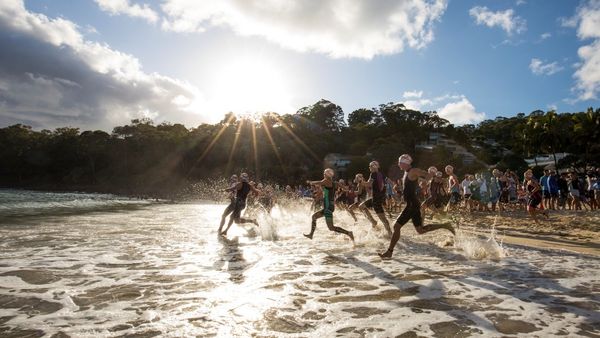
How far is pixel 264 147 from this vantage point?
2896 inches

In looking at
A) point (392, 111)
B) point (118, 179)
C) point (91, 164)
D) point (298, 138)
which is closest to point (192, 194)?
point (298, 138)

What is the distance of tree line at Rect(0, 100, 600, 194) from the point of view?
160ft

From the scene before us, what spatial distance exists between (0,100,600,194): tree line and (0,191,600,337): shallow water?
41.2 m

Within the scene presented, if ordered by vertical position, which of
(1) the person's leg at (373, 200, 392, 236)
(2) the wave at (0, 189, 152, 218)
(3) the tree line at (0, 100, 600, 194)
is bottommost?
(2) the wave at (0, 189, 152, 218)

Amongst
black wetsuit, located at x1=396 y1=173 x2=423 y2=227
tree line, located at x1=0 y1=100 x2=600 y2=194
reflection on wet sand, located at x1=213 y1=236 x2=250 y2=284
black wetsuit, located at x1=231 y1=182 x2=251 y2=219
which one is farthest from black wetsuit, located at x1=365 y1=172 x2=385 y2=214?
tree line, located at x1=0 y1=100 x2=600 y2=194

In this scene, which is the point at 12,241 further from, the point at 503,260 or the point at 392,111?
the point at 392,111

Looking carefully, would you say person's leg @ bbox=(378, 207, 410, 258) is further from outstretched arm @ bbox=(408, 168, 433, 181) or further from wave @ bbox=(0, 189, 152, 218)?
wave @ bbox=(0, 189, 152, 218)

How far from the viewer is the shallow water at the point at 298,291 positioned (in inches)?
172

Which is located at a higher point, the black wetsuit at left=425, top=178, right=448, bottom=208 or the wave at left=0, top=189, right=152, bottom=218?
the black wetsuit at left=425, top=178, right=448, bottom=208

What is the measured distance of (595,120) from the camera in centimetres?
4059

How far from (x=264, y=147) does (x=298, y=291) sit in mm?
68378

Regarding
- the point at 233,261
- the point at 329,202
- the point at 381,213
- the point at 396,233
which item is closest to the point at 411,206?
the point at 396,233

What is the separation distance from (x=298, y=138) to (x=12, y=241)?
208 feet

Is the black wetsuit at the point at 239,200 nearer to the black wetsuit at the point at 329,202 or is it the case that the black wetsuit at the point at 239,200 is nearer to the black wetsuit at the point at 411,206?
the black wetsuit at the point at 329,202
